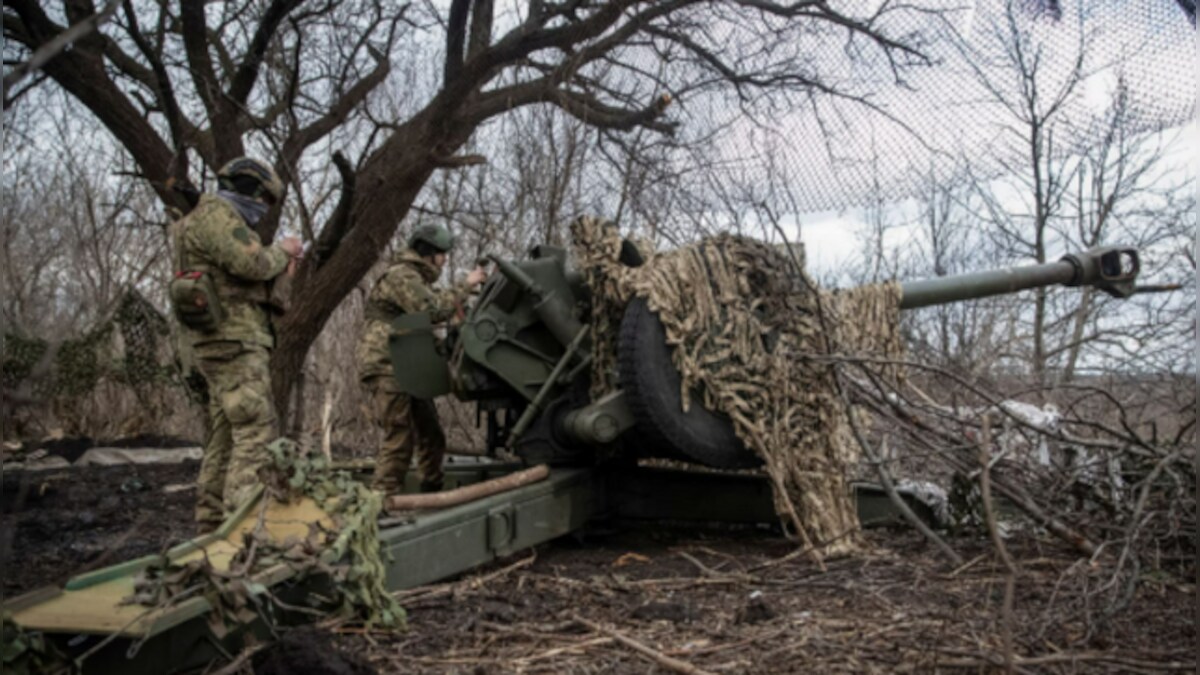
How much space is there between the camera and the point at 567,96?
913 centimetres

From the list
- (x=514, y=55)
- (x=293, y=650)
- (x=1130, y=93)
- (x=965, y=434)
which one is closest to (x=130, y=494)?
(x=514, y=55)

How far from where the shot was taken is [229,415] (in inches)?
207

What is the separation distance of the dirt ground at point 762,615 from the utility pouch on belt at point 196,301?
1.36m

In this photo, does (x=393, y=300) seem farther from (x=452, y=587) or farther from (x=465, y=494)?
(x=452, y=587)

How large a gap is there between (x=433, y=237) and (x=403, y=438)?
1.33m

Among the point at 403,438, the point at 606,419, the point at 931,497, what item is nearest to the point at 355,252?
the point at 403,438

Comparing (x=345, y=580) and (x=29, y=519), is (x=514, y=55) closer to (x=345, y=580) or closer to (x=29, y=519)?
(x=29, y=519)

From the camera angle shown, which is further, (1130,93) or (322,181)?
(322,181)

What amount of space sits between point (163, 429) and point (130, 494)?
3.70 m

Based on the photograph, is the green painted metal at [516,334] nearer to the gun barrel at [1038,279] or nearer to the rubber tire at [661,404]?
the rubber tire at [661,404]

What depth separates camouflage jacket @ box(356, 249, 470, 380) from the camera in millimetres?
6586

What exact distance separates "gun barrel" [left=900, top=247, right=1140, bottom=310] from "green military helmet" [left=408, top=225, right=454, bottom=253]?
2.96m

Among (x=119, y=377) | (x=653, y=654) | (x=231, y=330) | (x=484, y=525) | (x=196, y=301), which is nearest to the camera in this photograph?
(x=653, y=654)

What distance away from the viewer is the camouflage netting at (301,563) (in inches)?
118
